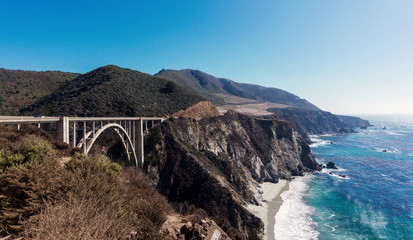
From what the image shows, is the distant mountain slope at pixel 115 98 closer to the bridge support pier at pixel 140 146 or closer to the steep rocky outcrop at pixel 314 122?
the bridge support pier at pixel 140 146

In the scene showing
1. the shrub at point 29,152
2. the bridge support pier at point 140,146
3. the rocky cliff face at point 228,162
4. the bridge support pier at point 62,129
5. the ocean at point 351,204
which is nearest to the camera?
the shrub at point 29,152

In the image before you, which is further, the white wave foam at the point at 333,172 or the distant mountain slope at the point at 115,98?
the white wave foam at the point at 333,172

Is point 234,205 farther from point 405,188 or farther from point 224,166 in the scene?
point 405,188

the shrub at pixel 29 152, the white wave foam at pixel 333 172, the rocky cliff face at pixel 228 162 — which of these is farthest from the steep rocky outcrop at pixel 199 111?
the shrub at pixel 29 152

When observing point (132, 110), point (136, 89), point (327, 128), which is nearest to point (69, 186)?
point (132, 110)

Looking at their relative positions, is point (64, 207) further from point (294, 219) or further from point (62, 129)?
point (294, 219)

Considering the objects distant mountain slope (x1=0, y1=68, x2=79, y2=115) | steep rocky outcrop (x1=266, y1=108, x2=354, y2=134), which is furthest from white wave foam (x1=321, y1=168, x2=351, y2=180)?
steep rocky outcrop (x1=266, y1=108, x2=354, y2=134)

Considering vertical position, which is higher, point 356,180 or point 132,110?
point 132,110
